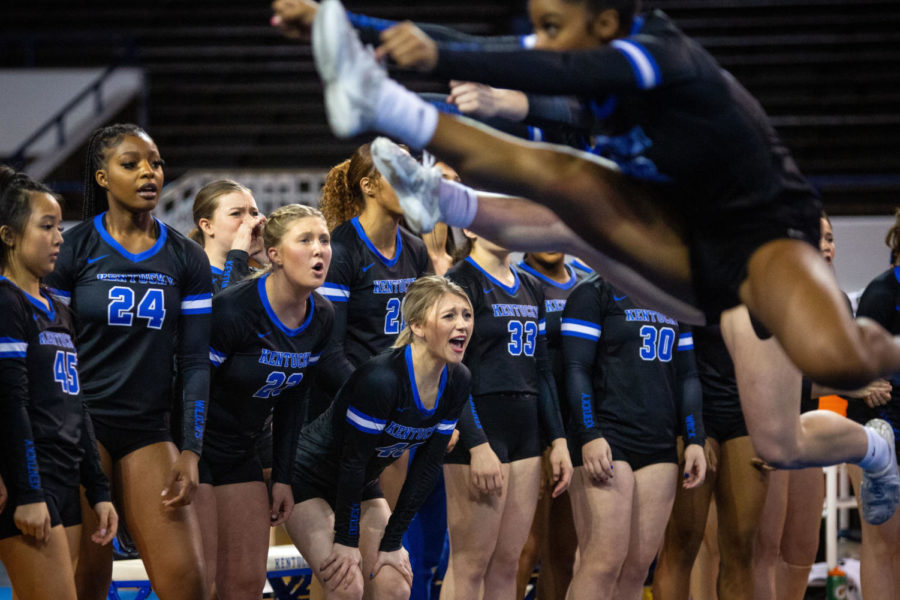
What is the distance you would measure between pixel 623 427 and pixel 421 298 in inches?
37.8

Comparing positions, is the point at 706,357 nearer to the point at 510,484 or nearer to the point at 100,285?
the point at 510,484

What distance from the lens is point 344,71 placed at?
190 cm

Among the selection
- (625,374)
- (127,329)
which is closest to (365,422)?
(127,329)

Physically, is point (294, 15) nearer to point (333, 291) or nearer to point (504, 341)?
point (333, 291)

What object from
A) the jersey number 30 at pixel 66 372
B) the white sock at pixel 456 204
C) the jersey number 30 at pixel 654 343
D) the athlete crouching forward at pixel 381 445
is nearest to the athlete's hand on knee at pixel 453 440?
the athlete crouching forward at pixel 381 445

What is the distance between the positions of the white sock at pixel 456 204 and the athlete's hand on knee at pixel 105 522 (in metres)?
1.42

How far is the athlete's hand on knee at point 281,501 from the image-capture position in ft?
11.1

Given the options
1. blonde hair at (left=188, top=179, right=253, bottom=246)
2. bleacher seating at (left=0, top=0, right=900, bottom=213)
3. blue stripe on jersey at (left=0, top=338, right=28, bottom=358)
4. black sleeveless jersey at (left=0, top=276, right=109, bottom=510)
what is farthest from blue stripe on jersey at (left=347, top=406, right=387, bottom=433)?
bleacher seating at (left=0, top=0, right=900, bottom=213)

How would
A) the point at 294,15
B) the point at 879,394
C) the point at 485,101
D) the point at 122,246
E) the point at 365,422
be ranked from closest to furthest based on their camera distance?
the point at 294,15 → the point at 485,101 → the point at 122,246 → the point at 365,422 → the point at 879,394

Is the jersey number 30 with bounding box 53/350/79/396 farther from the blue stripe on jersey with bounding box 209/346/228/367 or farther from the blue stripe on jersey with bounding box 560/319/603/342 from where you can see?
the blue stripe on jersey with bounding box 560/319/603/342

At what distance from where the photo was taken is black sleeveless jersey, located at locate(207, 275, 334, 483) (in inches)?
132

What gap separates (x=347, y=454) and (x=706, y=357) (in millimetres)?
1656

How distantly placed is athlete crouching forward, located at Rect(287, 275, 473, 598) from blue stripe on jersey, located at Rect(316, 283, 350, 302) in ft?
0.83

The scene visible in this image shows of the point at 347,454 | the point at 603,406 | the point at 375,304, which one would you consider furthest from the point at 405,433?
the point at 603,406
